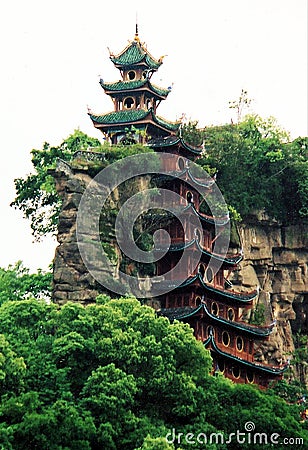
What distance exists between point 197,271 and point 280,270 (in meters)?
9.19

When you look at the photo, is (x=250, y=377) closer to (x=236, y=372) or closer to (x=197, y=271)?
(x=236, y=372)

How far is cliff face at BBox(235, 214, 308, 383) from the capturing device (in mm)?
46844

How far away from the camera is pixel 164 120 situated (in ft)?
155

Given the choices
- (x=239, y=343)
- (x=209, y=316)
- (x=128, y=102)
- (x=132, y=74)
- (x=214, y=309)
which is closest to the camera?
(x=209, y=316)

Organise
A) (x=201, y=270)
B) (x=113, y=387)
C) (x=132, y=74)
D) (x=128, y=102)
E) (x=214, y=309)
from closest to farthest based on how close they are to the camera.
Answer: (x=113, y=387)
(x=214, y=309)
(x=201, y=270)
(x=128, y=102)
(x=132, y=74)

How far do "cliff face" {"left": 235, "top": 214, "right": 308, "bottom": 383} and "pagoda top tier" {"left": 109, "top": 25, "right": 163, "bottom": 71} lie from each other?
8537 millimetres

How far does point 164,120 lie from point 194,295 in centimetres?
1081

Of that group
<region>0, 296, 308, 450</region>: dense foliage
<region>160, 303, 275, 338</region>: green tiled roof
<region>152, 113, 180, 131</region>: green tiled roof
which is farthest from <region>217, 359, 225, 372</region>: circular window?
<region>152, 113, 180, 131</region>: green tiled roof

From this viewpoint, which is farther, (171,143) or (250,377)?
(171,143)

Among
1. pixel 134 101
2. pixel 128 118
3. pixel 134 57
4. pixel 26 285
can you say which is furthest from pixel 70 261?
pixel 134 57

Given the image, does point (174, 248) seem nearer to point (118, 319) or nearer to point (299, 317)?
point (118, 319)

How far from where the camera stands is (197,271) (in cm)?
4016

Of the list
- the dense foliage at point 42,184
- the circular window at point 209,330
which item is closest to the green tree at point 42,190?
the dense foliage at point 42,184

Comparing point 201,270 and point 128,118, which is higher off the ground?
point 128,118
